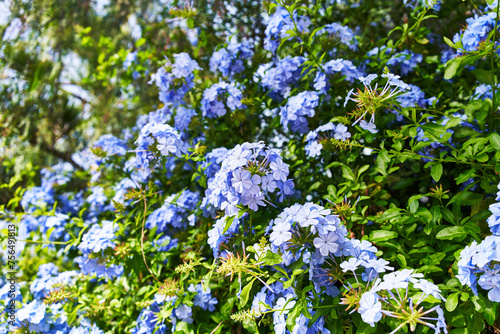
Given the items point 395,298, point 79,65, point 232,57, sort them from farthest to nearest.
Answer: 1. point 79,65
2. point 232,57
3. point 395,298

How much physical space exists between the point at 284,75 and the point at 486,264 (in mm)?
1027

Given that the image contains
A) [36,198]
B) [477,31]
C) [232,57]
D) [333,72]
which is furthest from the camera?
[36,198]

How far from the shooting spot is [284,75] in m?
1.61

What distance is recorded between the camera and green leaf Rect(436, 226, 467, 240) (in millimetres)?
1070

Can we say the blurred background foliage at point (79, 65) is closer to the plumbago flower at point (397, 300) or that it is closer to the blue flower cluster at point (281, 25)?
the blue flower cluster at point (281, 25)

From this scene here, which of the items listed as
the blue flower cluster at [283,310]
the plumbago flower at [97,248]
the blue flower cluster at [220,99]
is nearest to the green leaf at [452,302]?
the blue flower cluster at [283,310]

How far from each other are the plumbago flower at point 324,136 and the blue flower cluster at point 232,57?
56cm

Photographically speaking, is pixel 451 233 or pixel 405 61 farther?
pixel 405 61

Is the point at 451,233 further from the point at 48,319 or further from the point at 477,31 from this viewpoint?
the point at 48,319

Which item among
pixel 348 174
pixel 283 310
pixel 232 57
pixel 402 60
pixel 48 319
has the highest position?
pixel 232 57

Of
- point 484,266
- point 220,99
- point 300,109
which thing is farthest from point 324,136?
point 484,266

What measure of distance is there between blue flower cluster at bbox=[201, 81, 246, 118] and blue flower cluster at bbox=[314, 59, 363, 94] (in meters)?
0.34

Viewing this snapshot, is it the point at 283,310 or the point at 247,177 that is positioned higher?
the point at 247,177

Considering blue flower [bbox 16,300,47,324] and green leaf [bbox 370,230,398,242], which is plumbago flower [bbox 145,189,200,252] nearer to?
blue flower [bbox 16,300,47,324]
